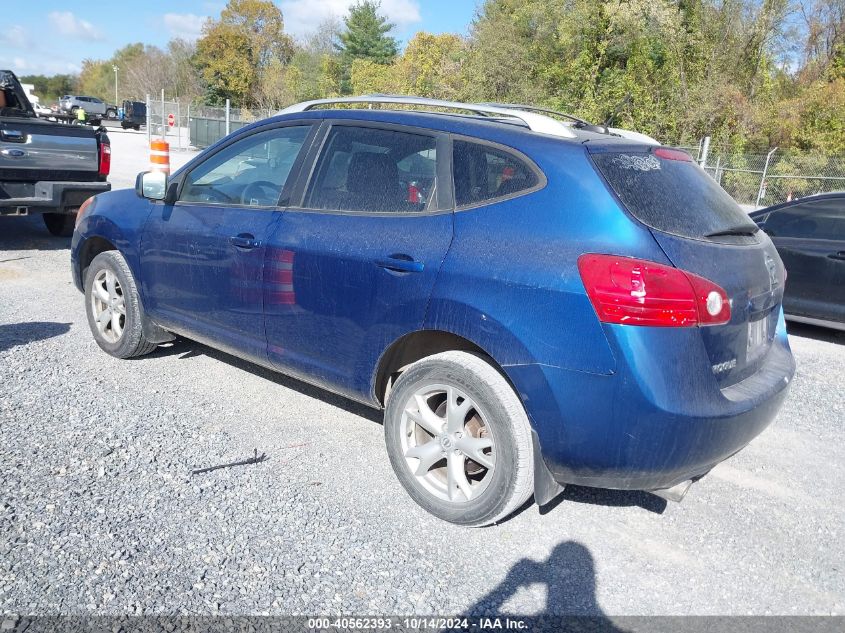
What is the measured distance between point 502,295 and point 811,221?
5.66 meters

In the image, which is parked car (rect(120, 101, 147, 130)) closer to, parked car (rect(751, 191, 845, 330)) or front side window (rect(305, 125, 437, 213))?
parked car (rect(751, 191, 845, 330))

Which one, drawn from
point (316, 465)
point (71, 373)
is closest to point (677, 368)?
point (316, 465)

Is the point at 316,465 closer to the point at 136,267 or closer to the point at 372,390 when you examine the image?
the point at 372,390

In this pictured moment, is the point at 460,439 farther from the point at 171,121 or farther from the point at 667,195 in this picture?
the point at 171,121

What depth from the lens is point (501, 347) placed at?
2.94 metres

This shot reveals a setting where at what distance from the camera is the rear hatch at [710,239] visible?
2867mm

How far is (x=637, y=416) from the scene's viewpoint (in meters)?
2.69

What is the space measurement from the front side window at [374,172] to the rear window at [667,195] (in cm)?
82

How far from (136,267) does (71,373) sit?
0.82m

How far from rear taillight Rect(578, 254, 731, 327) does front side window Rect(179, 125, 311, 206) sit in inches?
78.2

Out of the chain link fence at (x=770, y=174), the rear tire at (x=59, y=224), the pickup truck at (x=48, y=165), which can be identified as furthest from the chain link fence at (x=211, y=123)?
the pickup truck at (x=48, y=165)

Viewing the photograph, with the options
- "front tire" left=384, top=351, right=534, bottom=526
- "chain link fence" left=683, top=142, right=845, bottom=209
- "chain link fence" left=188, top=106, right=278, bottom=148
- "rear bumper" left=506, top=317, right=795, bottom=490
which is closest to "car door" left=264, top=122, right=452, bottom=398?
"front tire" left=384, top=351, right=534, bottom=526

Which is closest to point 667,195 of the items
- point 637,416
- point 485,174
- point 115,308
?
point 485,174

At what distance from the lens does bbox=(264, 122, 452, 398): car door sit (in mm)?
3277
